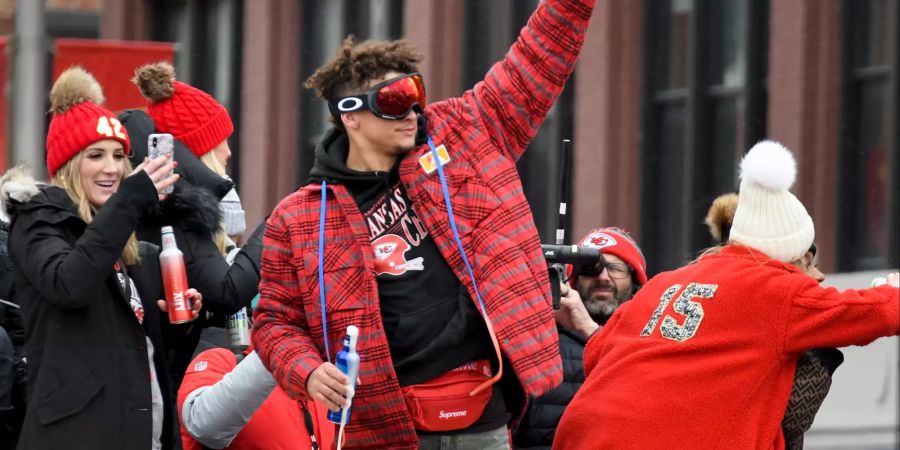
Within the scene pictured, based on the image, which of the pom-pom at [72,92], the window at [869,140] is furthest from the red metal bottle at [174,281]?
the window at [869,140]

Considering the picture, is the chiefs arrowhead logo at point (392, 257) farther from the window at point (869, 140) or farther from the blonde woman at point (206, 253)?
the window at point (869, 140)

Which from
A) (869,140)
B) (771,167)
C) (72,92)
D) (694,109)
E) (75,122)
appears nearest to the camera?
(771,167)

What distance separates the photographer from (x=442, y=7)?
1834cm

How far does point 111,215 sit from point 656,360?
183 centimetres

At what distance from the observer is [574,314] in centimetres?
675

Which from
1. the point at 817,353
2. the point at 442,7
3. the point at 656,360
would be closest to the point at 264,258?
the point at 656,360

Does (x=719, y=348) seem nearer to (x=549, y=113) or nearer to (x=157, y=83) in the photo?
(x=157, y=83)

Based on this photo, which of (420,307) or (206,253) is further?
(206,253)

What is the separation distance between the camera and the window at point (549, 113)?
16.8 metres

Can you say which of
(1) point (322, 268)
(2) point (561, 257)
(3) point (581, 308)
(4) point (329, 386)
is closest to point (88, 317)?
(1) point (322, 268)

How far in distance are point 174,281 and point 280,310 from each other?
0.90 m

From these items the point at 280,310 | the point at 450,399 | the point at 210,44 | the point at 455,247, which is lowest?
the point at 450,399

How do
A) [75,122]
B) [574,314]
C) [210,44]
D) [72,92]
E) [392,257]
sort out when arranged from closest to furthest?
1. [392,257]
2. [75,122]
3. [72,92]
4. [574,314]
5. [210,44]

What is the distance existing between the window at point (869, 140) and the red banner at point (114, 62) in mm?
4970
